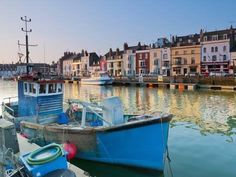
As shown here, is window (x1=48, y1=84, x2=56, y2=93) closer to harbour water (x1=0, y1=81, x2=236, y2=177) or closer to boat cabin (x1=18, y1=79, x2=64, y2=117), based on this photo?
boat cabin (x1=18, y1=79, x2=64, y2=117)

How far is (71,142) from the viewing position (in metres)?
12.9

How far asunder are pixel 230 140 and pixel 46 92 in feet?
33.4

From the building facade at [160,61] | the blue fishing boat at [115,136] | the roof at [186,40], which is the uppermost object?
the roof at [186,40]

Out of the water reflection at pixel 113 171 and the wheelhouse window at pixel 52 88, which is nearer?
the water reflection at pixel 113 171

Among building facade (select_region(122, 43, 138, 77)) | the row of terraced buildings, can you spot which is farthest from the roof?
building facade (select_region(122, 43, 138, 77))

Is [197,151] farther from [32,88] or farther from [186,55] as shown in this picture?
[186,55]

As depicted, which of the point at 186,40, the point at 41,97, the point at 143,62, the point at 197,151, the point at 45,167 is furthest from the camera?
the point at 143,62

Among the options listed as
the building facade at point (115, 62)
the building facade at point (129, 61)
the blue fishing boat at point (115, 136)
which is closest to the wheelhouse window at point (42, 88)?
the blue fishing boat at point (115, 136)

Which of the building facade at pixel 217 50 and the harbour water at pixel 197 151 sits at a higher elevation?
the building facade at pixel 217 50

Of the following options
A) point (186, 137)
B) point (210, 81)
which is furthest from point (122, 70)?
point (186, 137)

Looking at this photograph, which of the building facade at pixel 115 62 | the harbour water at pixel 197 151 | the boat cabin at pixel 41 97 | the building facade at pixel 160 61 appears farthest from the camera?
the building facade at pixel 115 62

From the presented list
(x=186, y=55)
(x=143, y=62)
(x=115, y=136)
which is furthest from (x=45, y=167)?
(x=143, y=62)

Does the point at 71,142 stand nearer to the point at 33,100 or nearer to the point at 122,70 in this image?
the point at 33,100

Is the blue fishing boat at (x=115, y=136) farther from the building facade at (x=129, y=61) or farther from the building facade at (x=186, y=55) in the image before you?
the building facade at (x=129, y=61)
